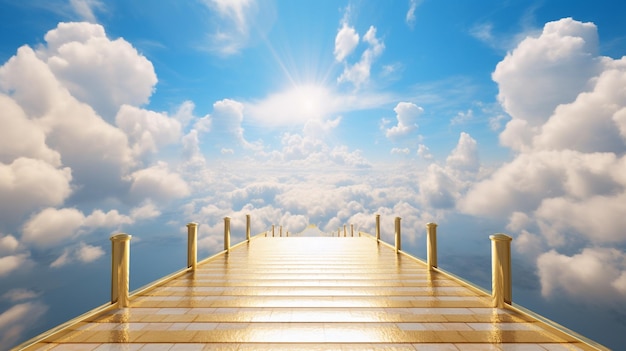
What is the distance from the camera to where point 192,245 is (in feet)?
35.4

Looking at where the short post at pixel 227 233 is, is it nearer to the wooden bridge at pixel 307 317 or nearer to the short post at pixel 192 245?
the short post at pixel 192 245

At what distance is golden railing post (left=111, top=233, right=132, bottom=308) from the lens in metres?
6.93

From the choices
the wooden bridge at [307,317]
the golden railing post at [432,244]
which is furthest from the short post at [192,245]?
the golden railing post at [432,244]

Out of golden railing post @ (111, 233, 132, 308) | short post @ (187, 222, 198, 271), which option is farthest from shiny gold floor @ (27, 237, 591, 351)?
short post @ (187, 222, 198, 271)

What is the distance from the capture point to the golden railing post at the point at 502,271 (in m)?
6.93

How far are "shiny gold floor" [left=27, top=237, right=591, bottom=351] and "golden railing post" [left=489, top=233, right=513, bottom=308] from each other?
0.33 metres

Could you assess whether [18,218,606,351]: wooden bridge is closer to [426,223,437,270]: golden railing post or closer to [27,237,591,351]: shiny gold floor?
[27,237,591,351]: shiny gold floor

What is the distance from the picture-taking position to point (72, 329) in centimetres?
581

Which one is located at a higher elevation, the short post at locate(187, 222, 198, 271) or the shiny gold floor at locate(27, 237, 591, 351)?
the short post at locate(187, 222, 198, 271)

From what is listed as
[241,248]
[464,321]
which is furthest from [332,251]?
[464,321]

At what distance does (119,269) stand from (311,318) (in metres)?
4.02

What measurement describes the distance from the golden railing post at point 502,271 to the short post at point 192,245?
8.28 meters

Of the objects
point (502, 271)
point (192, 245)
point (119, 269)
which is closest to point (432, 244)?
point (502, 271)

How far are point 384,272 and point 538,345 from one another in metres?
5.39
